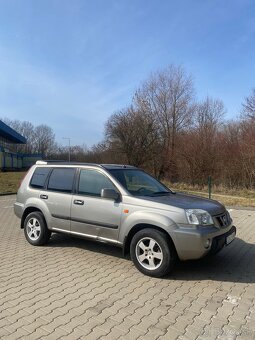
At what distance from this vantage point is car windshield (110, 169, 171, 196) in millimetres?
5906

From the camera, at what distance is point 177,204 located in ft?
17.3

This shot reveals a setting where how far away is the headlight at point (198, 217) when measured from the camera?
4.99 m

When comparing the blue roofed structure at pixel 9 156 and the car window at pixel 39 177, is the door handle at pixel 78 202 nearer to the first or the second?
the car window at pixel 39 177

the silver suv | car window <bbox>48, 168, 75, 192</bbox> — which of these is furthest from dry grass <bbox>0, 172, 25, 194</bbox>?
car window <bbox>48, 168, 75, 192</bbox>

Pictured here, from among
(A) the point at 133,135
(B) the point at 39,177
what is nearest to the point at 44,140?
(A) the point at 133,135

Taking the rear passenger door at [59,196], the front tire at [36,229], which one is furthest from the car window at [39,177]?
the front tire at [36,229]

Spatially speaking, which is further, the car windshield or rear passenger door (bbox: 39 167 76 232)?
rear passenger door (bbox: 39 167 76 232)

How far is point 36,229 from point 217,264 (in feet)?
11.5

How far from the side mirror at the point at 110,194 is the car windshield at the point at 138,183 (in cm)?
26

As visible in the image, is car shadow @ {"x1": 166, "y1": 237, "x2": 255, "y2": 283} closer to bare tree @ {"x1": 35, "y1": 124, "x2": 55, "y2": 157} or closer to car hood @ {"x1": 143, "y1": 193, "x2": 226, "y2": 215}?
car hood @ {"x1": 143, "y1": 193, "x2": 226, "y2": 215}

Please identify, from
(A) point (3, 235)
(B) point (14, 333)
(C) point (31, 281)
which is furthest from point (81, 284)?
(A) point (3, 235)

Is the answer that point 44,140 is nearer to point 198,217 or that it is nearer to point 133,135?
point 133,135

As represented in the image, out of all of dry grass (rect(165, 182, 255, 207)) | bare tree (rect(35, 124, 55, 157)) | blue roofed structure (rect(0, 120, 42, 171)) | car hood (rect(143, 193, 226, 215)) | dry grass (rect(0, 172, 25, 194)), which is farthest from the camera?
bare tree (rect(35, 124, 55, 157))

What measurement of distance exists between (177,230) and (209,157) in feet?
61.6
